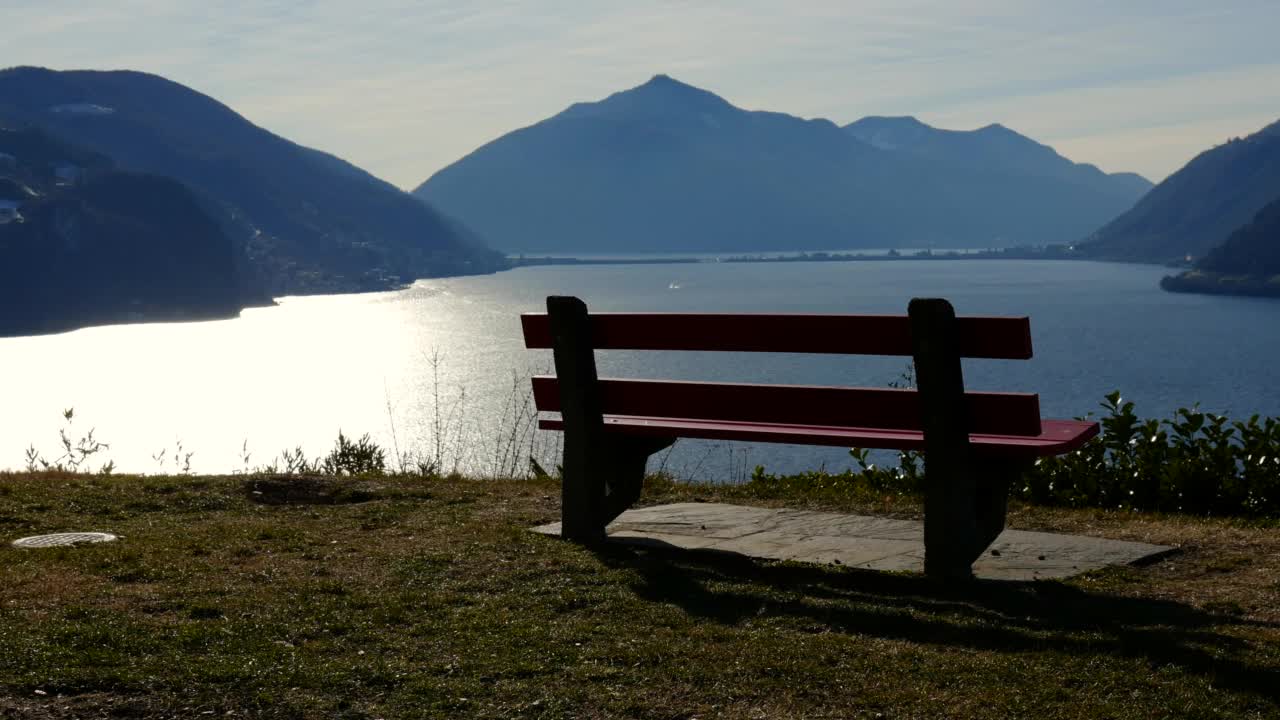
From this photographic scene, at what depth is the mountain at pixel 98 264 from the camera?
560ft

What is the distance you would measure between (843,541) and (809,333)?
1.50 m

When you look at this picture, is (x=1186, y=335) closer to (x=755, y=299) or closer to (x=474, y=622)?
(x=755, y=299)

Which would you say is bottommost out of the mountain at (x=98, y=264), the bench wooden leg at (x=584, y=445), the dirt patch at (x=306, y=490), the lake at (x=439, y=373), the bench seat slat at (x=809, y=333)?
the lake at (x=439, y=373)

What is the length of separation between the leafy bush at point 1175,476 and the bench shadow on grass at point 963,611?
3069mm

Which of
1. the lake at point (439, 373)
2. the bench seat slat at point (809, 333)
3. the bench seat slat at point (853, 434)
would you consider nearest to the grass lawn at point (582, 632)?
the bench seat slat at point (853, 434)

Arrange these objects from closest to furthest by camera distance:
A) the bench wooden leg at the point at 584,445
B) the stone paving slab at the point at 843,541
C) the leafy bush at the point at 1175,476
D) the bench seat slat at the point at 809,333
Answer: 1. the bench seat slat at the point at 809,333
2. the stone paving slab at the point at 843,541
3. the bench wooden leg at the point at 584,445
4. the leafy bush at the point at 1175,476

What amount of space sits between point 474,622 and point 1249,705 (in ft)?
8.43

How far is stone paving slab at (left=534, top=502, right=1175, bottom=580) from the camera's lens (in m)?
5.80

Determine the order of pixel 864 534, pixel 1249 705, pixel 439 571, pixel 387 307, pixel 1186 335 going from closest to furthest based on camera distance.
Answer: pixel 1249 705, pixel 439 571, pixel 864 534, pixel 1186 335, pixel 387 307

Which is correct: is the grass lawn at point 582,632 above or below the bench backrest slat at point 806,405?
below

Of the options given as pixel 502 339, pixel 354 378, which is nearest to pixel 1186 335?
pixel 502 339

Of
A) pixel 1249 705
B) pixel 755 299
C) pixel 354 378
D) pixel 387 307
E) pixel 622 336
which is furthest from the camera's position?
pixel 387 307

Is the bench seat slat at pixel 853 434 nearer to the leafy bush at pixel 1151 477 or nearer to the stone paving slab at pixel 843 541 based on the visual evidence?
the stone paving slab at pixel 843 541

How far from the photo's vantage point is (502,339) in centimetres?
12450
